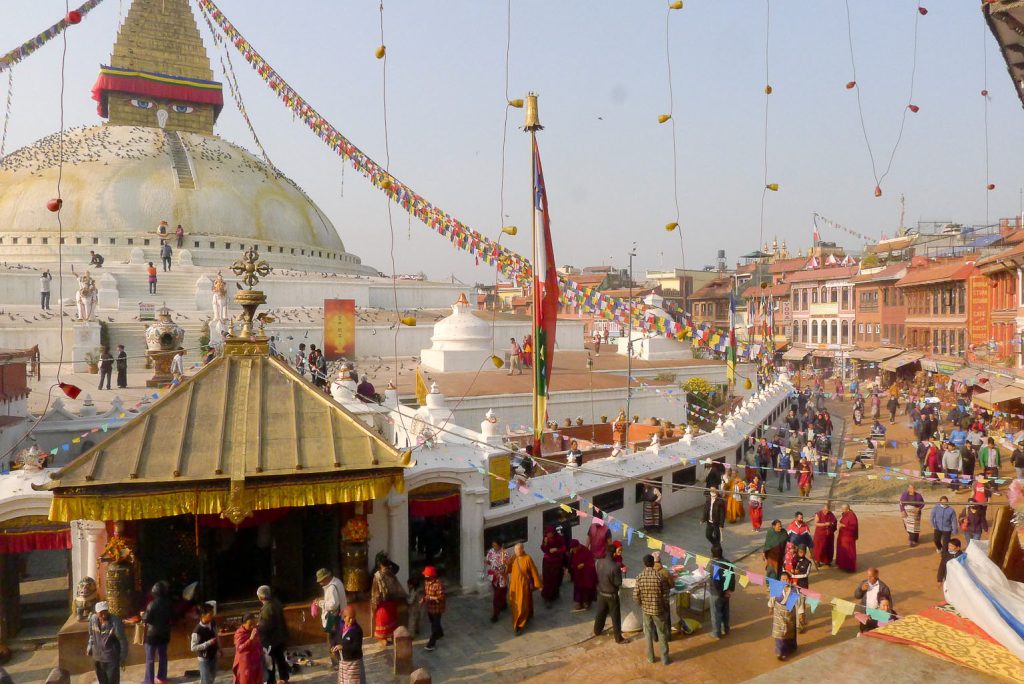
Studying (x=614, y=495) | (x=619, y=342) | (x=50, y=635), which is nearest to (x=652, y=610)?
(x=614, y=495)

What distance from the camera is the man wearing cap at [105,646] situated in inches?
265

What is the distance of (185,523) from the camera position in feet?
26.7

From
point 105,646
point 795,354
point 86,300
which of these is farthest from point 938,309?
point 105,646

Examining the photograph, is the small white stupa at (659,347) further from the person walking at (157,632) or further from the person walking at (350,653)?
the person walking at (157,632)

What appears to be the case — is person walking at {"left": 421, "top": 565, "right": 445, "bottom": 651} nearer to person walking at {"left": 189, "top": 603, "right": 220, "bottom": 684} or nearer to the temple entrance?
the temple entrance

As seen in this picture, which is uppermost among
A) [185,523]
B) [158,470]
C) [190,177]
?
[190,177]

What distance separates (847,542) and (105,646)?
9.56 m

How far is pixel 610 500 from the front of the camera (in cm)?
1241

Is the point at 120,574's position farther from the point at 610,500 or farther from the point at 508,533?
the point at 610,500

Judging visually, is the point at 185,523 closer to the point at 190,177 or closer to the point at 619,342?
the point at 619,342

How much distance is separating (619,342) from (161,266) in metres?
20.9

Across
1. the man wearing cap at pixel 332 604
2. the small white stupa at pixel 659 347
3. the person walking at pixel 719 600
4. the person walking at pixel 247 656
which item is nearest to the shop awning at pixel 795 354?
the small white stupa at pixel 659 347

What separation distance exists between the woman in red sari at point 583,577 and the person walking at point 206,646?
4437 mm

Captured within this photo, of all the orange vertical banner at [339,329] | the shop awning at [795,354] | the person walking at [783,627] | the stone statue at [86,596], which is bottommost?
the person walking at [783,627]
